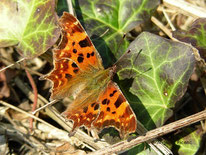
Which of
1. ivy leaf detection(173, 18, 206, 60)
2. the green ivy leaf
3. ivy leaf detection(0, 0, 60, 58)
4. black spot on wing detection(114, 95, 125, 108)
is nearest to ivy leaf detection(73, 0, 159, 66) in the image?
ivy leaf detection(0, 0, 60, 58)

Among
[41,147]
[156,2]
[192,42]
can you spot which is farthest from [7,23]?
[192,42]

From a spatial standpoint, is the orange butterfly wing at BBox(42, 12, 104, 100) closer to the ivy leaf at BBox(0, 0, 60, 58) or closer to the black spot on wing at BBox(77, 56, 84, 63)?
the black spot on wing at BBox(77, 56, 84, 63)

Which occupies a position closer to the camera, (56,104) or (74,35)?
(74,35)

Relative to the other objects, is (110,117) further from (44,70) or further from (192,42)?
(44,70)

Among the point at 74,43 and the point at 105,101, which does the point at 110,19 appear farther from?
the point at 105,101

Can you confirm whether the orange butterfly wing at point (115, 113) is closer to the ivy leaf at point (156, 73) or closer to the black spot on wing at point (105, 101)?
the black spot on wing at point (105, 101)

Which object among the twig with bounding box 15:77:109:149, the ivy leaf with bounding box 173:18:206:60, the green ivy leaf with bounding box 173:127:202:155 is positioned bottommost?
the green ivy leaf with bounding box 173:127:202:155
